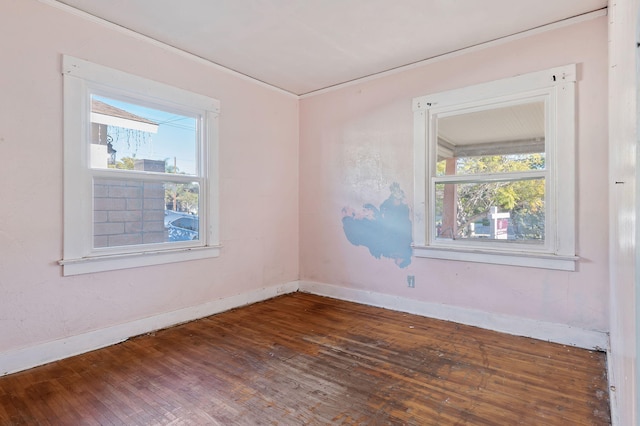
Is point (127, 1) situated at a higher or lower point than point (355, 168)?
higher

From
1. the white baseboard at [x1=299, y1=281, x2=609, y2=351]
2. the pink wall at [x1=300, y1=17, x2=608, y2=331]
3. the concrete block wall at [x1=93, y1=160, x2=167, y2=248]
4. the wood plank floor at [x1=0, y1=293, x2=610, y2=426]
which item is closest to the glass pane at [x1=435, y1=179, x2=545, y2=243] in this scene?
the pink wall at [x1=300, y1=17, x2=608, y2=331]

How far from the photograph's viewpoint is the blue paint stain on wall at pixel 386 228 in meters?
3.80

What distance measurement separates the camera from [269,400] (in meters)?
2.09

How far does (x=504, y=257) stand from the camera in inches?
125

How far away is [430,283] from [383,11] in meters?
2.61

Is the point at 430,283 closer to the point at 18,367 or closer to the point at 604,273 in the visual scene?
the point at 604,273

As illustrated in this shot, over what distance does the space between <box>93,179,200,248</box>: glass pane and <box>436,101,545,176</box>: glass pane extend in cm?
267

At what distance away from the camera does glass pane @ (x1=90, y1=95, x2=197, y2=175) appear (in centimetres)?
292

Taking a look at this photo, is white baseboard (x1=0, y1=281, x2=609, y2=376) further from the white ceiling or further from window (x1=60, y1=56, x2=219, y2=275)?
the white ceiling

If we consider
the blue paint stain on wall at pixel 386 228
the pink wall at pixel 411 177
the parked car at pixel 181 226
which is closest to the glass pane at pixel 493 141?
the pink wall at pixel 411 177

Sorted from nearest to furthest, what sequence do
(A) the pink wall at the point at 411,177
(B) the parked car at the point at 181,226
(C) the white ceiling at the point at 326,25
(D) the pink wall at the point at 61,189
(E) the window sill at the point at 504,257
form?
(D) the pink wall at the point at 61,189 < (C) the white ceiling at the point at 326,25 < (A) the pink wall at the point at 411,177 < (E) the window sill at the point at 504,257 < (B) the parked car at the point at 181,226

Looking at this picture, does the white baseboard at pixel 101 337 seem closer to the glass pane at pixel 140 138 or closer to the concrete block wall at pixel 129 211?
the concrete block wall at pixel 129 211

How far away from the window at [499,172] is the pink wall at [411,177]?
0.10 m

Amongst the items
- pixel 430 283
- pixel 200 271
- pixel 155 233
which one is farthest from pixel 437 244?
pixel 155 233
